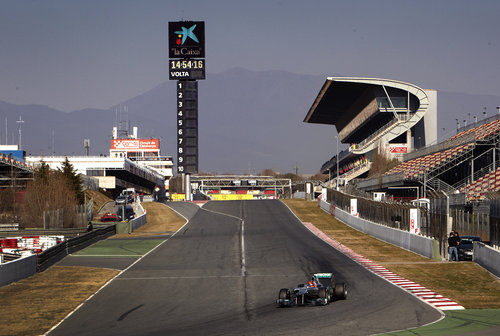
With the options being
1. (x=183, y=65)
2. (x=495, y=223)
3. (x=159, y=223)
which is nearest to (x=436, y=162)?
(x=159, y=223)

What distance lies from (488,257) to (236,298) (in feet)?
39.1

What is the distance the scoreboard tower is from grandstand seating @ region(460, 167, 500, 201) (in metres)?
71.1

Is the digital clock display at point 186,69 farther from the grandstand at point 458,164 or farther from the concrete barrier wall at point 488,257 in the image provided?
the concrete barrier wall at point 488,257

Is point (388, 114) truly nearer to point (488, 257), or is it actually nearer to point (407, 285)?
point (488, 257)

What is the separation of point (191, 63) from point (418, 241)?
9352cm

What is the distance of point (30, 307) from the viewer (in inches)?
880

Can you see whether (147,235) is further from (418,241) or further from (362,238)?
(418,241)

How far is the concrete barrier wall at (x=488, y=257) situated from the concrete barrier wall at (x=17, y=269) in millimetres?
19532

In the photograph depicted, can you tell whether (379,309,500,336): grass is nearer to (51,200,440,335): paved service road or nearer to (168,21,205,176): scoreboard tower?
(51,200,440,335): paved service road

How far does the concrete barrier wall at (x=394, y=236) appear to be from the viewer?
1426 inches

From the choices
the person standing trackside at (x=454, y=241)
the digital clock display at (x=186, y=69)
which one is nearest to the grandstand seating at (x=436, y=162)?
the person standing trackside at (x=454, y=241)

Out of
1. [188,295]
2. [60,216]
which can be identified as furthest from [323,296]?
[60,216]

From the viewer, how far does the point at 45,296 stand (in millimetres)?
24641

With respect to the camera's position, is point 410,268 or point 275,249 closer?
point 410,268
